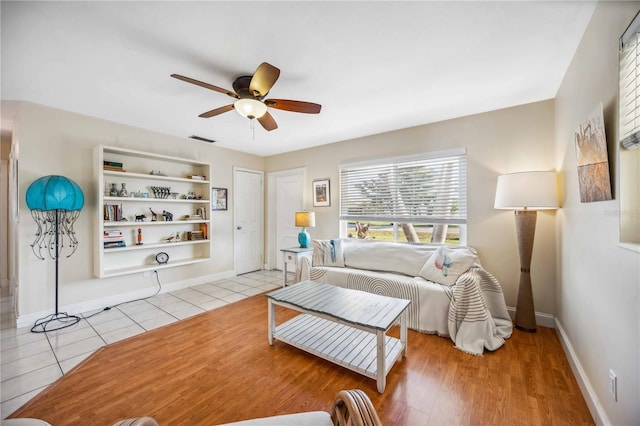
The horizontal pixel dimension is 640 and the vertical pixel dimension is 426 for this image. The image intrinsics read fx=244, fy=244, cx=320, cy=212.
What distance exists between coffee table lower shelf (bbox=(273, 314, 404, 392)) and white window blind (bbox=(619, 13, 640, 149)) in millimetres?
A: 1753

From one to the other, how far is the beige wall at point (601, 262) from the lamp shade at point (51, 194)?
4.36 m

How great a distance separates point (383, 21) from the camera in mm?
1547

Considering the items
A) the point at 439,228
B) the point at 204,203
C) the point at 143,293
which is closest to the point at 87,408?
the point at 143,293

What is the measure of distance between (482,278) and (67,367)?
3.84m

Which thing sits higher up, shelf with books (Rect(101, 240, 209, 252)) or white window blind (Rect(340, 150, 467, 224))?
white window blind (Rect(340, 150, 467, 224))

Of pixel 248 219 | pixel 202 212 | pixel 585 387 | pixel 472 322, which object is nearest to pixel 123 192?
pixel 202 212

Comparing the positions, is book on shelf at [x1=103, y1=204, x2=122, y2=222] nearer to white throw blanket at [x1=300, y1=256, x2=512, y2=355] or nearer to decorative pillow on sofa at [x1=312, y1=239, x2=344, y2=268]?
decorative pillow on sofa at [x1=312, y1=239, x2=344, y2=268]

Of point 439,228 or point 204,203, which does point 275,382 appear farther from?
point 204,203

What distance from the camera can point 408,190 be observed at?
→ 11.4ft

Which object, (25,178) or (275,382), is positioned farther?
(25,178)

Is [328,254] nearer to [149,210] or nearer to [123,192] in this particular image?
[149,210]

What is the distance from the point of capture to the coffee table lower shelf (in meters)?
1.87

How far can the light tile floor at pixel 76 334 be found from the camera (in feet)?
5.91

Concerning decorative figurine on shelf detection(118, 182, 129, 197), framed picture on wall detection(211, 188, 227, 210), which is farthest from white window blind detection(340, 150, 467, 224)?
decorative figurine on shelf detection(118, 182, 129, 197)
